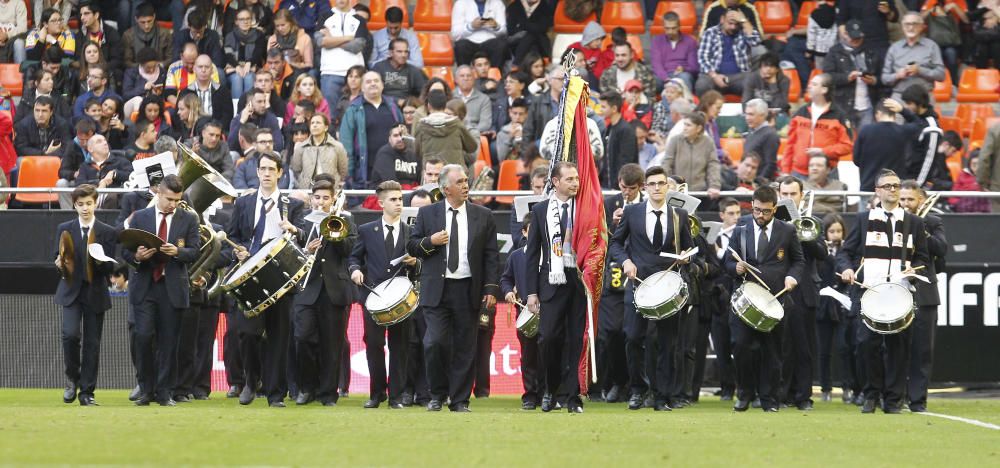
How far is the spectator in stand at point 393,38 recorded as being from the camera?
23.2 m

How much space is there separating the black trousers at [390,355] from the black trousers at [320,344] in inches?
11.6

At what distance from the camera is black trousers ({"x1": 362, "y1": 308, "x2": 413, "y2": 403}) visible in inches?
596

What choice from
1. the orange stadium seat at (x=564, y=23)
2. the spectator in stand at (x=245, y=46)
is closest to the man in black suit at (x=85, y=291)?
the spectator in stand at (x=245, y=46)

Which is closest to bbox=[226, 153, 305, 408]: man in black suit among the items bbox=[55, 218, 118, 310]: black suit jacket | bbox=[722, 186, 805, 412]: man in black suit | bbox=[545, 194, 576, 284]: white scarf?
bbox=[55, 218, 118, 310]: black suit jacket

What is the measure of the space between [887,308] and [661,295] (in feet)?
6.50

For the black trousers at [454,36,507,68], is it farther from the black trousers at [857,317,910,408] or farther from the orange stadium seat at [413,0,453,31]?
the black trousers at [857,317,910,408]

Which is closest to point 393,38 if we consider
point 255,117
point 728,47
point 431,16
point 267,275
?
point 431,16

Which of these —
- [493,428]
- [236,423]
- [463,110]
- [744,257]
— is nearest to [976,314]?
[744,257]

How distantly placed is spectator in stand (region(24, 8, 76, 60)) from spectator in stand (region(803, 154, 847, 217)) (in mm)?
10984

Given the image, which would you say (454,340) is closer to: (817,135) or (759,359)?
(759,359)

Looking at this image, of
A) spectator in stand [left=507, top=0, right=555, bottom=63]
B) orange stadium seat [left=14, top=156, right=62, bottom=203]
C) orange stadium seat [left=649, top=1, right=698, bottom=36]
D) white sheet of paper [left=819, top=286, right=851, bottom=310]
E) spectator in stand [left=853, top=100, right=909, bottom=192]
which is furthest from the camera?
orange stadium seat [left=649, top=1, right=698, bottom=36]

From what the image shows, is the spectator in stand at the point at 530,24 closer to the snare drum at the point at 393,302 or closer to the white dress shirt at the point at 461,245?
the snare drum at the point at 393,302

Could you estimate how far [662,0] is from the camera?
2583 centimetres

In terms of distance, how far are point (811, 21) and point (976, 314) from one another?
22.3 feet
